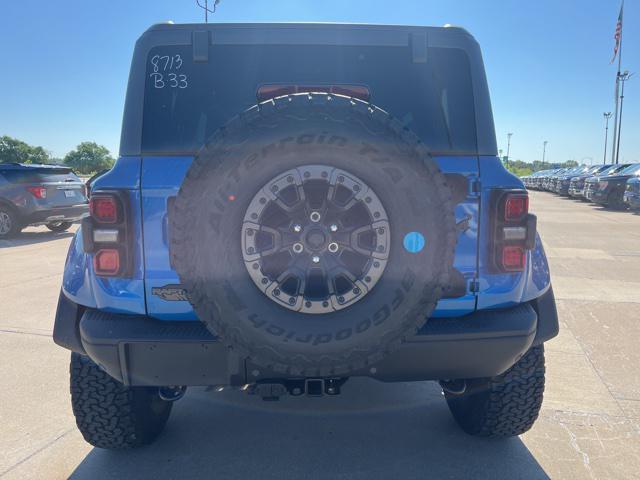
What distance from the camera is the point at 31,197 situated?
9.91 meters

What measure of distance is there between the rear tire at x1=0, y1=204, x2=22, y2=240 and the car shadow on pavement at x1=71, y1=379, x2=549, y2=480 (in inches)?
344

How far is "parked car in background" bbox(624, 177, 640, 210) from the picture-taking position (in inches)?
562

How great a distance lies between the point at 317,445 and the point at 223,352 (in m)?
1.06

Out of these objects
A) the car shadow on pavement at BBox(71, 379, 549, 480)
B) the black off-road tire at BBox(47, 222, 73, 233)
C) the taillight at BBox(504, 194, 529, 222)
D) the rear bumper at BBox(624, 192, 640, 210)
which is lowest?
the car shadow on pavement at BBox(71, 379, 549, 480)

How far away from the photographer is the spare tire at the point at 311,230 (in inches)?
68.2

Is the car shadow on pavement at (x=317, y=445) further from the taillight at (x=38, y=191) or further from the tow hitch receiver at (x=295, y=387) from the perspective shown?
the taillight at (x=38, y=191)

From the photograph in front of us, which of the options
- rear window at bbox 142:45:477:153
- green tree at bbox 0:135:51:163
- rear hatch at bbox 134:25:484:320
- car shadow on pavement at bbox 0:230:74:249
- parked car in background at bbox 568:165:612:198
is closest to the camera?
rear hatch at bbox 134:25:484:320

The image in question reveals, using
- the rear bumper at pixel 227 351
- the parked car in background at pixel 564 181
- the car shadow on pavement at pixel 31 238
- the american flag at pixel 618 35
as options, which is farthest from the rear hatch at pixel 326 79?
the american flag at pixel 618 35

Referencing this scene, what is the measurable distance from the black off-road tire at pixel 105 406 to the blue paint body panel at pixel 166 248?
46 centimetres

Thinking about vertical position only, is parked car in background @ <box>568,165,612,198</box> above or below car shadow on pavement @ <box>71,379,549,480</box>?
above

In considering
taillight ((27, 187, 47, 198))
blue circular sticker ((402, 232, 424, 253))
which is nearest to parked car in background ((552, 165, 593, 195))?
taillight ((27, 187, 47, 198))

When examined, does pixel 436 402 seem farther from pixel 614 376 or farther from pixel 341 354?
pixel 341 354

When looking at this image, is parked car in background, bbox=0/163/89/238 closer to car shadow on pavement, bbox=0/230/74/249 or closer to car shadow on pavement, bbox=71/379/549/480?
car shadow on pavement, bbox=0/230/74/249

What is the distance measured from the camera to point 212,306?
69.4 inches
